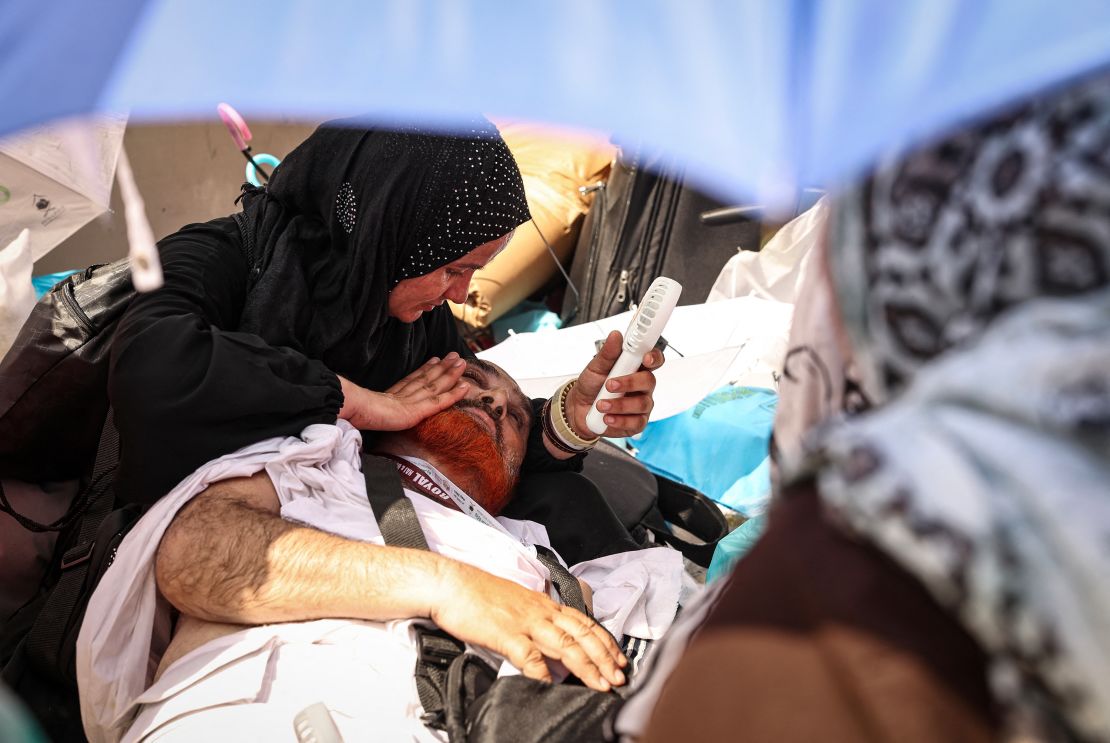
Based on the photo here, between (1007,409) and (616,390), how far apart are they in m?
1.33

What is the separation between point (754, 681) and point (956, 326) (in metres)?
0.26

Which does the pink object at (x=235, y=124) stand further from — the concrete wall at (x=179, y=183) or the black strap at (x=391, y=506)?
the concrete wall at (x=179, y=183)

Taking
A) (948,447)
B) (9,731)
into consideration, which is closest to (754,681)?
(948,447)

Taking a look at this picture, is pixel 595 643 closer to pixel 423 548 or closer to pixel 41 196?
pixel 423 548

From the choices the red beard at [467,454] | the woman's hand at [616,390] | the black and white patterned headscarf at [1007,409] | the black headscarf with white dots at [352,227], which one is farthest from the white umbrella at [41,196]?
the black and white patterned headscarf at [1007,409]

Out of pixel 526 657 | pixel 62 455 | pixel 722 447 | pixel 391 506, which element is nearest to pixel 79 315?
pixel 62 455

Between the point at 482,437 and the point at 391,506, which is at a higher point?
the point at 391,506

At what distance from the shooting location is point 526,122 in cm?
85

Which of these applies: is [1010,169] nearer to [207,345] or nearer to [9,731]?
Answer: [9,731]

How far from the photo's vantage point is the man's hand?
3.87ft

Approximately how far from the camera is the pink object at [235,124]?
2.95ft

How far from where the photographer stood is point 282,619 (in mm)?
1212

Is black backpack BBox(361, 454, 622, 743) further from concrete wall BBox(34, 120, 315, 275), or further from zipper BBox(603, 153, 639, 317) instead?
concrete wall BBox(34, 120, 315, 275)

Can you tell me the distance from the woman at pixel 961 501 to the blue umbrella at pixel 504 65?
0.55 ft
